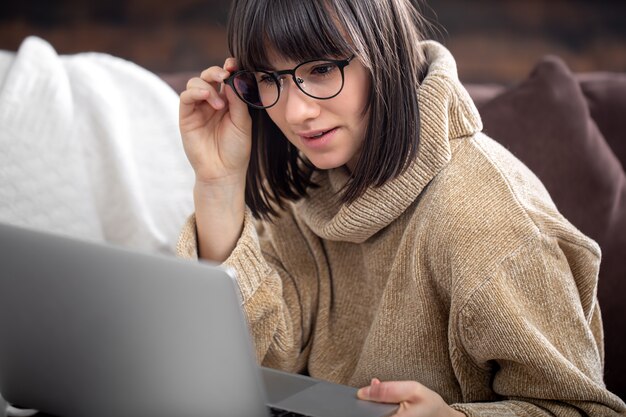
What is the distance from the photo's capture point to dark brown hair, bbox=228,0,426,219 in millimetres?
1118

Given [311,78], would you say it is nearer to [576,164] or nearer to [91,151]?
[576,164]

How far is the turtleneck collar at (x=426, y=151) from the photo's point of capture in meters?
1.18

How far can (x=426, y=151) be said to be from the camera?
1.18m

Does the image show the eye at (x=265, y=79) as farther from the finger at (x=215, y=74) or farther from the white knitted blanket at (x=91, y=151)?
the white knitted blanket at (x=91, y=151)

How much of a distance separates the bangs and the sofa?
610 millimetres

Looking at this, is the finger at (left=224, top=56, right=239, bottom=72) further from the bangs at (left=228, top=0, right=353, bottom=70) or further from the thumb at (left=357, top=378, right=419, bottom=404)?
the thumb at (left=357, top=378, right=419, bottom=404)

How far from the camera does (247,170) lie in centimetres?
141

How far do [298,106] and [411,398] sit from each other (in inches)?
15.7

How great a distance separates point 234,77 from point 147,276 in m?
0.45

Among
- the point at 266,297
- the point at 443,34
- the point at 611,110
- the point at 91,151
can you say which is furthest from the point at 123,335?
the point at 443,34

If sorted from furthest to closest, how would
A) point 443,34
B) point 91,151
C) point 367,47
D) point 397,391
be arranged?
point 443,34, point 91,151, point 367,47, point 397,391

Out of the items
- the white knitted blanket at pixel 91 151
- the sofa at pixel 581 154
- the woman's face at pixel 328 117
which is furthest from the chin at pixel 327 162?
the white knitted blanket at pixel 91 151

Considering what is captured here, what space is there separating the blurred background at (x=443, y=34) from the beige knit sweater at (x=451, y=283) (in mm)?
1899

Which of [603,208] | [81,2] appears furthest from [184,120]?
[81,2]
